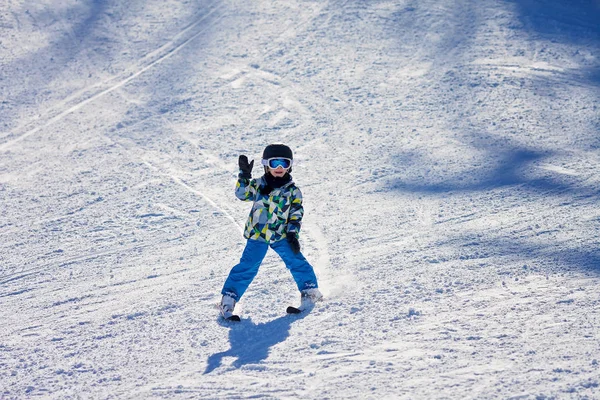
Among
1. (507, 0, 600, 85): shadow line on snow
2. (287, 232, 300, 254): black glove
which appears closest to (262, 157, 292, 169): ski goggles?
(287, 232, 300, 254): black glove

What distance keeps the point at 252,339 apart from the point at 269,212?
90cm

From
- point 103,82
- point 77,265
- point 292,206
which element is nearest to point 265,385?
point 292,206

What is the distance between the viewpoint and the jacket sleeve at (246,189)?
5418mm

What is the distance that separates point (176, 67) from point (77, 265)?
5.36 meters

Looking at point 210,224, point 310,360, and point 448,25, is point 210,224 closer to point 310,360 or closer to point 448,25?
point 310,360

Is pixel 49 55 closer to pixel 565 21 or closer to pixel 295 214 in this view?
pixel 295 214

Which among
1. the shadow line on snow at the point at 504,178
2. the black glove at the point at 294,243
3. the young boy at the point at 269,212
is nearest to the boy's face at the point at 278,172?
the young boy at the point at 269,212

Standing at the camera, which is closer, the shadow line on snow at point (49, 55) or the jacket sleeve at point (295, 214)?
the jacket sleeve at point (295, 214)

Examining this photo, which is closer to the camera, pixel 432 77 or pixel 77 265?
pixel 77 265

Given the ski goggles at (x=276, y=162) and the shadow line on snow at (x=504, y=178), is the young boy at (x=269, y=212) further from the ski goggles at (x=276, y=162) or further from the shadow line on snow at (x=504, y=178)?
the shadow line on snow at (x=504, y=178)

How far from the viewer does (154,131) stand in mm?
9641

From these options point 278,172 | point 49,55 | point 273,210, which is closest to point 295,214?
point 273,210

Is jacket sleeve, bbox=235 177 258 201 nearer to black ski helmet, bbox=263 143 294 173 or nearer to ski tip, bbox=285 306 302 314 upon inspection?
black ski helmet, bbox=263 143 294 173

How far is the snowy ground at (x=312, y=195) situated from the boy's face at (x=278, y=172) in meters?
1.00
